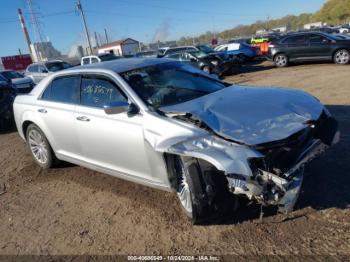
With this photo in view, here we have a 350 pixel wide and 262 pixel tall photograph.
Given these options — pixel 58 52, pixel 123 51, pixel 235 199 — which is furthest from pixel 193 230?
pixel 58 52

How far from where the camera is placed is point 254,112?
141 inches

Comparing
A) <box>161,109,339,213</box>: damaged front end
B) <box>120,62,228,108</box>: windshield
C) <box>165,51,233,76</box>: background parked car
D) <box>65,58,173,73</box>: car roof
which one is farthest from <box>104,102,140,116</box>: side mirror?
<box>165,51,233,76</box>: background parked car

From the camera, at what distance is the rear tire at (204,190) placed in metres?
3.38

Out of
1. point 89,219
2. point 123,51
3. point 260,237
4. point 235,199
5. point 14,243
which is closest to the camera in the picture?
point 260,237

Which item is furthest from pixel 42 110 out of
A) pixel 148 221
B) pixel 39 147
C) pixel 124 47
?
pixel 124 47

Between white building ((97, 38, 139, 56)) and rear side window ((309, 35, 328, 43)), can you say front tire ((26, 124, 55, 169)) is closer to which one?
rear side window ((309, 35, 328, 43))

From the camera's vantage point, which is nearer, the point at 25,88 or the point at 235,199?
the point at 235,199

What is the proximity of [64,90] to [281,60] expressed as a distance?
14.3m

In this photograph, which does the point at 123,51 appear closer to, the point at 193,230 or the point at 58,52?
the point at 58,52

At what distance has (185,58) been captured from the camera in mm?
17250

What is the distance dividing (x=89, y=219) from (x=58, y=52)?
80.7 meters

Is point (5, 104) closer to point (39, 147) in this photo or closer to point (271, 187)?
point (39, 147)

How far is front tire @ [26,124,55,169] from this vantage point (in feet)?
18.4

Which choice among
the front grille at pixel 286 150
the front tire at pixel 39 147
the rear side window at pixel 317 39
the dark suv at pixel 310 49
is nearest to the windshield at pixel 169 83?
the front grille at pixel 286 150
